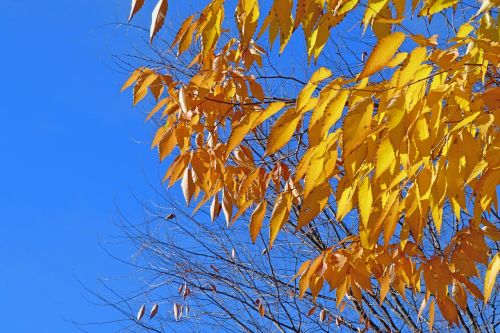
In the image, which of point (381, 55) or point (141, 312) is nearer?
point (381, 55)

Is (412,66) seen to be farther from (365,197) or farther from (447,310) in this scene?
(447,310)

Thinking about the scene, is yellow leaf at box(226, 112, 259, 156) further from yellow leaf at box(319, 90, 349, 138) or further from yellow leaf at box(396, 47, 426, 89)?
yellow leaf at box(396, 47, 426, 89)

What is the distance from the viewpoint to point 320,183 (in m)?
1.27

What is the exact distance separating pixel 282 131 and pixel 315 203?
210 millimetres

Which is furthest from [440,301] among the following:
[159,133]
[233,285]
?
[233,285]

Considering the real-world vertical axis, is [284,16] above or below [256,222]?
above

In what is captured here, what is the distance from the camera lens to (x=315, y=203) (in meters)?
1.38

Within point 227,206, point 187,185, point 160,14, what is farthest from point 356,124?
point 227,206

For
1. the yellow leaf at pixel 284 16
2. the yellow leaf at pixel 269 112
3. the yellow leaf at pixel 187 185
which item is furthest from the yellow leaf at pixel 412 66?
the yellow leaf at pixel 187 185

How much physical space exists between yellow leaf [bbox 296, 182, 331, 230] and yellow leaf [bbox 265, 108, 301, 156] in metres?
0.16

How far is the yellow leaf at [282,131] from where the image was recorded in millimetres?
1236

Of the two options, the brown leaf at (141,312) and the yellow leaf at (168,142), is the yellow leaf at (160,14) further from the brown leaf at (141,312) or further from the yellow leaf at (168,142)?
the brown leaf at (141,312)

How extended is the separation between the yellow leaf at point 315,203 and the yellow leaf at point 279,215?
51 mm

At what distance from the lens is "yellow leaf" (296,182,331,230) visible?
1.35m
